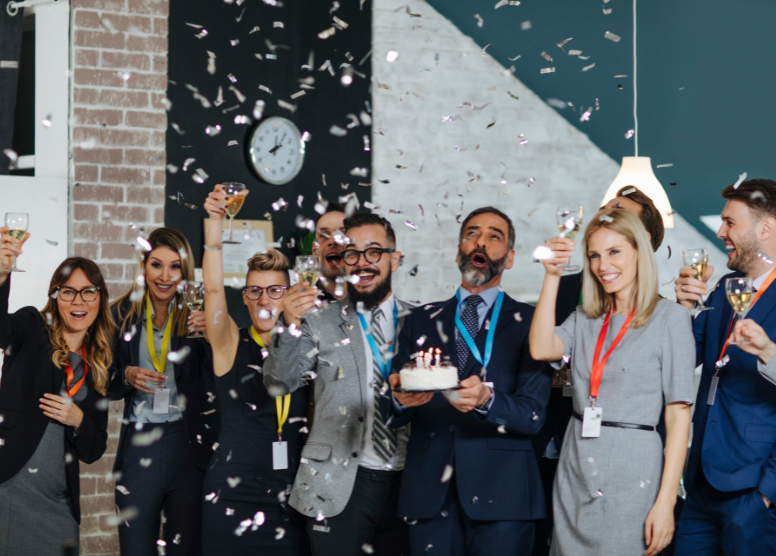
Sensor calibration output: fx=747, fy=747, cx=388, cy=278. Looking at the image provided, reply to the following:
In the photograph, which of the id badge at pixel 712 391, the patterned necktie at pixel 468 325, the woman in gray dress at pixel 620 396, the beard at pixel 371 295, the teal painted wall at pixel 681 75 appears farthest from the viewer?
the teal painted wall at pixel 681 75

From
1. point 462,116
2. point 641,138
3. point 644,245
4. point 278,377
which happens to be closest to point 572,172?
point 641,138

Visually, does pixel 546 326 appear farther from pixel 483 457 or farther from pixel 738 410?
pixel 738 410

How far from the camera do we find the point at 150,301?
10.3ft

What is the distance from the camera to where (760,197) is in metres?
2.42

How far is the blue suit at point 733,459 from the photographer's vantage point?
222cm

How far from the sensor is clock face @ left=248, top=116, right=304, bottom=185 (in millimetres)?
4648

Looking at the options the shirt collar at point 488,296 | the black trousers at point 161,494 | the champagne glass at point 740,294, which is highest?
the champagne glass at point 740,294

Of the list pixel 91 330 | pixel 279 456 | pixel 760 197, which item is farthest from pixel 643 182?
pixel 91 330

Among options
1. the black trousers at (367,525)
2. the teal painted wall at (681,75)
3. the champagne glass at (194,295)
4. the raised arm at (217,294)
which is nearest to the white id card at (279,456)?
the black trousers at (367,525)

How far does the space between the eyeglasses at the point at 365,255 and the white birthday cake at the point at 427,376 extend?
1.80ft

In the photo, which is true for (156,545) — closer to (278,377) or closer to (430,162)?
(278,377)

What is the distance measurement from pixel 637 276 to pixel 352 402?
1025 millimetres

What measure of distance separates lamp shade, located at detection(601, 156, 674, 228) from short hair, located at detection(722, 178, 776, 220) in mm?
1406

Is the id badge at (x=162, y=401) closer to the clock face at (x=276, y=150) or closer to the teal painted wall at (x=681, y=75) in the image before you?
the clock face at (x=276, y=150)
